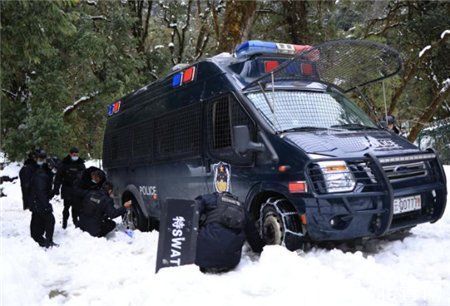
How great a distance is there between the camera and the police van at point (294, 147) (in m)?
4.72

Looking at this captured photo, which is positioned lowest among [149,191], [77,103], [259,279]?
[259,279]

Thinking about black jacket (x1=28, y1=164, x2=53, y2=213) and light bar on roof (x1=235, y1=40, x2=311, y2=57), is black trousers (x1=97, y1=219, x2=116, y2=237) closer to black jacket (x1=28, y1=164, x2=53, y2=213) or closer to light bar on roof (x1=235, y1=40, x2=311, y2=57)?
black jacket (x1=28, y1=164, x2=53, y2=213)

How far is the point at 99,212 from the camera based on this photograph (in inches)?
301

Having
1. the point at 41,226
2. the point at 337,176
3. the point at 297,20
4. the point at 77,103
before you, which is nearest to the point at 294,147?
the point at 337,176

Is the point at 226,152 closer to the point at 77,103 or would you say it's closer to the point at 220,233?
the point at 220,233

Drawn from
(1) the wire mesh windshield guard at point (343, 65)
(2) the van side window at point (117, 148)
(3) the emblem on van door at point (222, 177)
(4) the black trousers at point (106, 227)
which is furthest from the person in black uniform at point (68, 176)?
(1) the wire mesh windshield guard at point (343, 65)

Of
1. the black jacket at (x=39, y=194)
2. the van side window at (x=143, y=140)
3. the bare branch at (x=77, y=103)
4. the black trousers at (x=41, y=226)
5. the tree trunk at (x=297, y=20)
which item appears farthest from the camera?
the bare branch at (x=77, y=103)

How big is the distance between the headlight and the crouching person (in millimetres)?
4025

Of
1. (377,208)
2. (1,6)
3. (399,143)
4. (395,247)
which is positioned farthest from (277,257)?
(1,6)

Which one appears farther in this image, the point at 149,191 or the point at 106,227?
the point at 149,191

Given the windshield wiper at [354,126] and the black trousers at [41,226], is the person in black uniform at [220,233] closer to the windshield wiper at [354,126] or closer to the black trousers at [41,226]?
the windshield wiper at [354,126]

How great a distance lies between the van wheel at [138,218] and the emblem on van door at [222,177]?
2.67 m

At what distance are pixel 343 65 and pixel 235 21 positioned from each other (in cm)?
543

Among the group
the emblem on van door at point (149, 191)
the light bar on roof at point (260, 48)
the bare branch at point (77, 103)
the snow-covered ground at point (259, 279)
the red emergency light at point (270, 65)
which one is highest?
the bare branch at point (77, 103)
